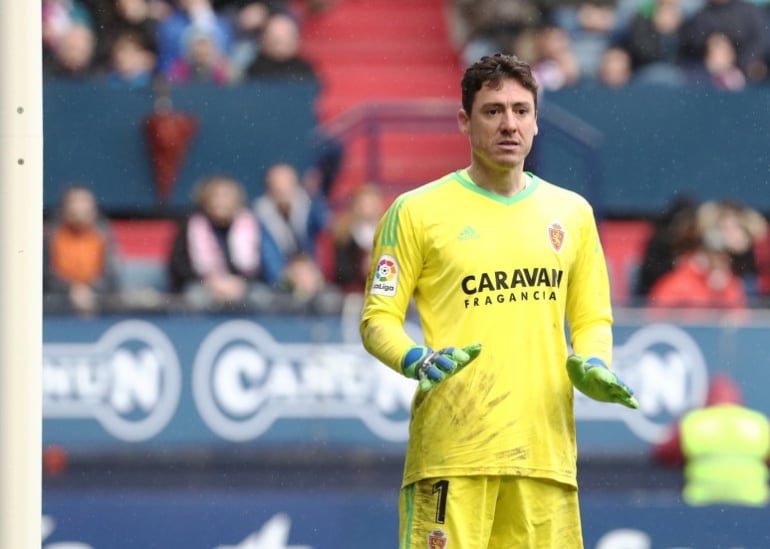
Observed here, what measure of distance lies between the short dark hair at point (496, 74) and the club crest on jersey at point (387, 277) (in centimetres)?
51

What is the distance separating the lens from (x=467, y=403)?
193 inches

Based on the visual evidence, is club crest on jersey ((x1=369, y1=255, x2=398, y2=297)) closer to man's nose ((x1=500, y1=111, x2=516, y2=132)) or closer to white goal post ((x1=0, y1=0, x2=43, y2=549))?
man's nose ((x1=500, y1=111, x2=516, y2=132))

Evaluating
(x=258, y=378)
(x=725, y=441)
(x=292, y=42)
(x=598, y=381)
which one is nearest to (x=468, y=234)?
(x=598, y=381)

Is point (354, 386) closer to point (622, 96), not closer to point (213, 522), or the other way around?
point (213, 522)

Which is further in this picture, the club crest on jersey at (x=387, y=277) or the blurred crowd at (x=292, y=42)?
the blurred crowd at (x=292, y=42)

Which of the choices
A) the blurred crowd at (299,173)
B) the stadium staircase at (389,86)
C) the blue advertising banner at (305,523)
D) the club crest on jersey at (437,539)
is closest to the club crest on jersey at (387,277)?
the club crest on jersey at (437,539)

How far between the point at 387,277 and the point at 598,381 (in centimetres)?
67

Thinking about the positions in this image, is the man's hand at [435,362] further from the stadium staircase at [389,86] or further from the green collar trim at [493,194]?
the stadium staircase at [389,86]

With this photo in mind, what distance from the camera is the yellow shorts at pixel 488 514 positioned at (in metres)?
4.86

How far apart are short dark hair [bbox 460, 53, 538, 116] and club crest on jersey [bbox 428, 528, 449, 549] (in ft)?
3.97

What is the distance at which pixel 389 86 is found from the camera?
1331 cm

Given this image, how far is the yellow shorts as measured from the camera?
15.9 feet

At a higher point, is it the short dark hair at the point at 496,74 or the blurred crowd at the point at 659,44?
the blurred crowd at the point at 659,44

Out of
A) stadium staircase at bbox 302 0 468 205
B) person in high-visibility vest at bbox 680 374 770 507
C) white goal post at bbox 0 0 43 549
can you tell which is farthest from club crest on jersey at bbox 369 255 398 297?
stadium staircase at bbox 302 0 468 205
